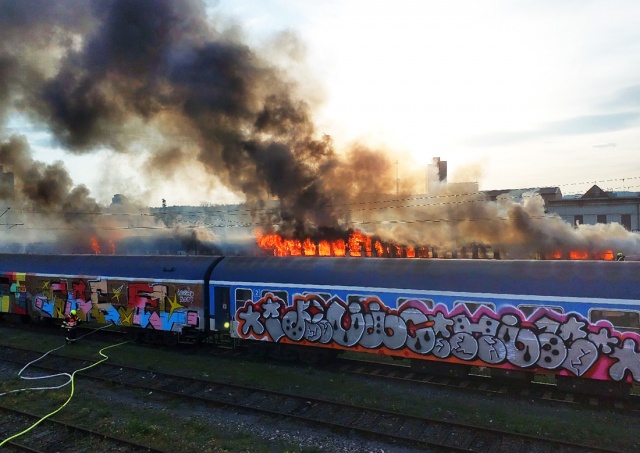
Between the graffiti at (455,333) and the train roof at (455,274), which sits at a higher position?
the train roof at (455,274)

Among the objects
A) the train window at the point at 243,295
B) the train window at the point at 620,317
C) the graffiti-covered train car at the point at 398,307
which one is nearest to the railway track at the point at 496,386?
the graffiti-covered train car at the point at 398,307

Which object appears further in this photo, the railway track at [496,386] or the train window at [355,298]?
the train window at [355,298]

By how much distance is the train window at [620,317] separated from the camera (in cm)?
1306

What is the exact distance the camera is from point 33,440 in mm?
12609

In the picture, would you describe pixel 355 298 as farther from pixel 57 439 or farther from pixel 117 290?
pixel 117 290

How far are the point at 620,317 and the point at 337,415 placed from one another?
8.15 meters

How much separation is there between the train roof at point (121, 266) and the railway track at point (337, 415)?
4625mm

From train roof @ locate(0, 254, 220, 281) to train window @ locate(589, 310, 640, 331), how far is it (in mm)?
14457

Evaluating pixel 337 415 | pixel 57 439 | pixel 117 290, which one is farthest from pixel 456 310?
pixel 117 290

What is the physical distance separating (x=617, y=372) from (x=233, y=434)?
10.4 m

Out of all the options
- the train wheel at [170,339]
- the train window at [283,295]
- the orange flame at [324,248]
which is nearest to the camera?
the train window at [283,295]

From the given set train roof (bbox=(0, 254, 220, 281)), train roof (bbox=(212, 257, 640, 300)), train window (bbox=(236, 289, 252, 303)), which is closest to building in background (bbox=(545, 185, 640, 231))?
train roof (bbox=(212, 257, 640, 300))

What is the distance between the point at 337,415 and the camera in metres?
13.6

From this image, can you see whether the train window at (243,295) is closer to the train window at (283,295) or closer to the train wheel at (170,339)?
the train window at (283,295)
